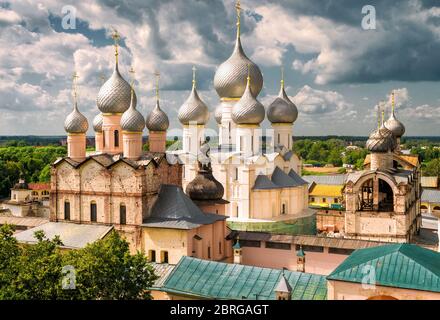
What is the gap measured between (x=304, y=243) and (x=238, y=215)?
743cm

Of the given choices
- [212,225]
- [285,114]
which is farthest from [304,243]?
[285,114]

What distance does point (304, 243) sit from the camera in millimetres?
25031

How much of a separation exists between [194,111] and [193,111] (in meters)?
0.07

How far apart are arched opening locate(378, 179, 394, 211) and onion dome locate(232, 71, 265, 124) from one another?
30.1 ft

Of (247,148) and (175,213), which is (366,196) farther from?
(175,213)

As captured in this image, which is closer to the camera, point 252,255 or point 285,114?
point 252,255

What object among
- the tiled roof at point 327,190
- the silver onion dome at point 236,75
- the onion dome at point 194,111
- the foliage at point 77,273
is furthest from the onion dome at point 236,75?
the foliage at point 77,273

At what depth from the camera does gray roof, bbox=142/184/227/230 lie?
23578 millimetres

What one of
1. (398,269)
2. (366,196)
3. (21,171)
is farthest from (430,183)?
(21,171)

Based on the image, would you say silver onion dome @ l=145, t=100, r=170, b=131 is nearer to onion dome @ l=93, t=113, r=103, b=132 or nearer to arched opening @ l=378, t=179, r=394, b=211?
onion dome @ l=93, t=113, r=103, b=132

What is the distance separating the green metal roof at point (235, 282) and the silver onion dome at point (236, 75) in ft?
62.5

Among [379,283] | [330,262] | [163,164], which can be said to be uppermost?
[163,164]

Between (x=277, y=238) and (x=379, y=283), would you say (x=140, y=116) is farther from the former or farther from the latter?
(x=379, y=283)

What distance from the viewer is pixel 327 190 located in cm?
5278
